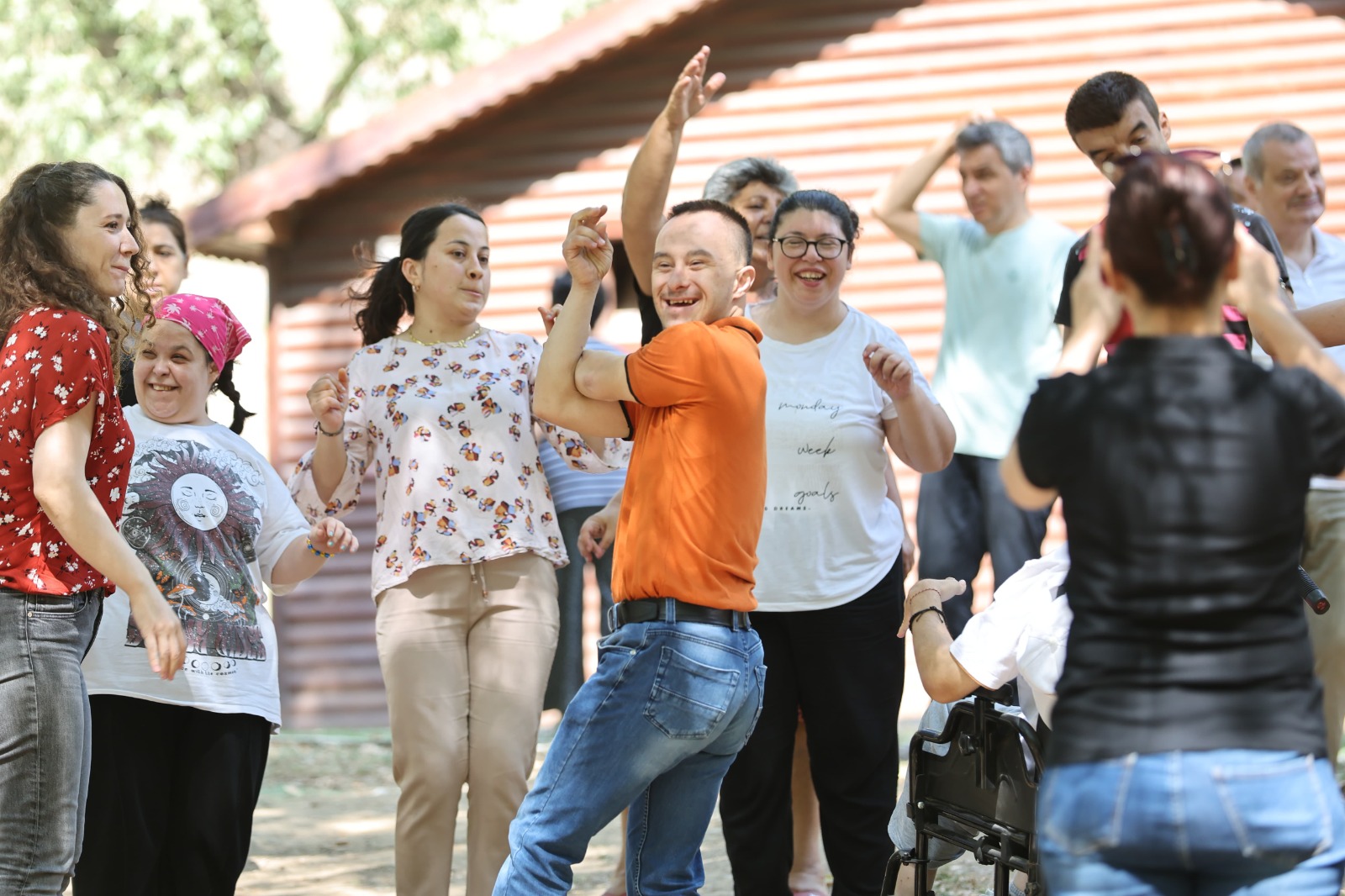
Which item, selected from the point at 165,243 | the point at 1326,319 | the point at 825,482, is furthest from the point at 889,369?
the point at 165,243

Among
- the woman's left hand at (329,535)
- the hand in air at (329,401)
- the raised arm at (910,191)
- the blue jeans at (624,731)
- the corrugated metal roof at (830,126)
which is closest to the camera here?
the blue jeans at (624,731)

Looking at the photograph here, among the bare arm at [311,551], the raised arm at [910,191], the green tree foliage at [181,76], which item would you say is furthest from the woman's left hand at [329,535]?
the green tree foliage at [181,76]

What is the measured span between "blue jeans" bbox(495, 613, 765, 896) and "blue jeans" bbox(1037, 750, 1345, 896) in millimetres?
1057

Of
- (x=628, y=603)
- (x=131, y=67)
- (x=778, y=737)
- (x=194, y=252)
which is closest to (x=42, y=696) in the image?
(x=628, y=603)

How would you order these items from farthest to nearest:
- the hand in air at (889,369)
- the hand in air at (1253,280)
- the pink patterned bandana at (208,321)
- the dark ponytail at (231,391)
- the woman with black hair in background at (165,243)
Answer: the woman with black hair in background at (165,243) → the dark ponytail at (231,391) → the pink patterned bandana at (208,321) → the hand in air at (889,369) → the hand in air at (1253,280)

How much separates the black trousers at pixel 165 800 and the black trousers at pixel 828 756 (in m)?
1.32

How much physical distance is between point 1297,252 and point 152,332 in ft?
11.6

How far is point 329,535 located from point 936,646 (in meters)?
1.74

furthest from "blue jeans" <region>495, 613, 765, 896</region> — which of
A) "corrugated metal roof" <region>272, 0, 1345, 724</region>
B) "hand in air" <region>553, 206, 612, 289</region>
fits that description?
"corrugated metal roof" <region>272, 0, 1345, 724</region>

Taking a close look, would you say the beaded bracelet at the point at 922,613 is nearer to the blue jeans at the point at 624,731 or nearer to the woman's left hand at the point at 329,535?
the blue jeans at the point at 624,731

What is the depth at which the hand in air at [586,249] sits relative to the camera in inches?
133

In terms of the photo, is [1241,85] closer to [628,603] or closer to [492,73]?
[492,73]

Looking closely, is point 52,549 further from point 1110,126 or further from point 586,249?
point 1110,126

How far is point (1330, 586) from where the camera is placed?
4.25m
